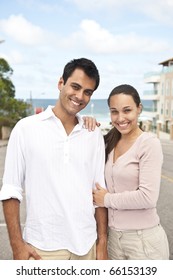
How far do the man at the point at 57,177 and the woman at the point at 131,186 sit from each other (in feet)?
0.57

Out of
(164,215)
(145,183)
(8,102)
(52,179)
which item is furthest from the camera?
(8,102)

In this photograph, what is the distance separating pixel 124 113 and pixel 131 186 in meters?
0.52

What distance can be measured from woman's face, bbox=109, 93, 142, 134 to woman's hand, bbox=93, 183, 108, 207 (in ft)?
1.46

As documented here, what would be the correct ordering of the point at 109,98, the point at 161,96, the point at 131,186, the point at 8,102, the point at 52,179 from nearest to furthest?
the point at 52,179
the point at 131,186
the point at 109,98
the point at 8,102
the point at 161,96

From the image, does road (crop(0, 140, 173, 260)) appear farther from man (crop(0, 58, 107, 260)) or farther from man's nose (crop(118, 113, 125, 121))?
man's nose (crop(118, 113, 125, 121))

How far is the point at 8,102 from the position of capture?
3931 centimetres

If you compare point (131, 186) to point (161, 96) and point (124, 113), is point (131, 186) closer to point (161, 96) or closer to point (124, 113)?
point (124, 113)

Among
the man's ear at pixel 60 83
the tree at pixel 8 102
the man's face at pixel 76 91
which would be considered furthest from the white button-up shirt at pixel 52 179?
the tree at pixel 8 102

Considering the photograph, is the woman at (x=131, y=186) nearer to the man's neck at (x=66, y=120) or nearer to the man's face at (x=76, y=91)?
the man's face at (x=76, y=91)

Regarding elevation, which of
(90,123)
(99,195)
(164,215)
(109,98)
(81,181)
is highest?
(109,98)

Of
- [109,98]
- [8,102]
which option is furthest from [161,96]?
[109,98]
